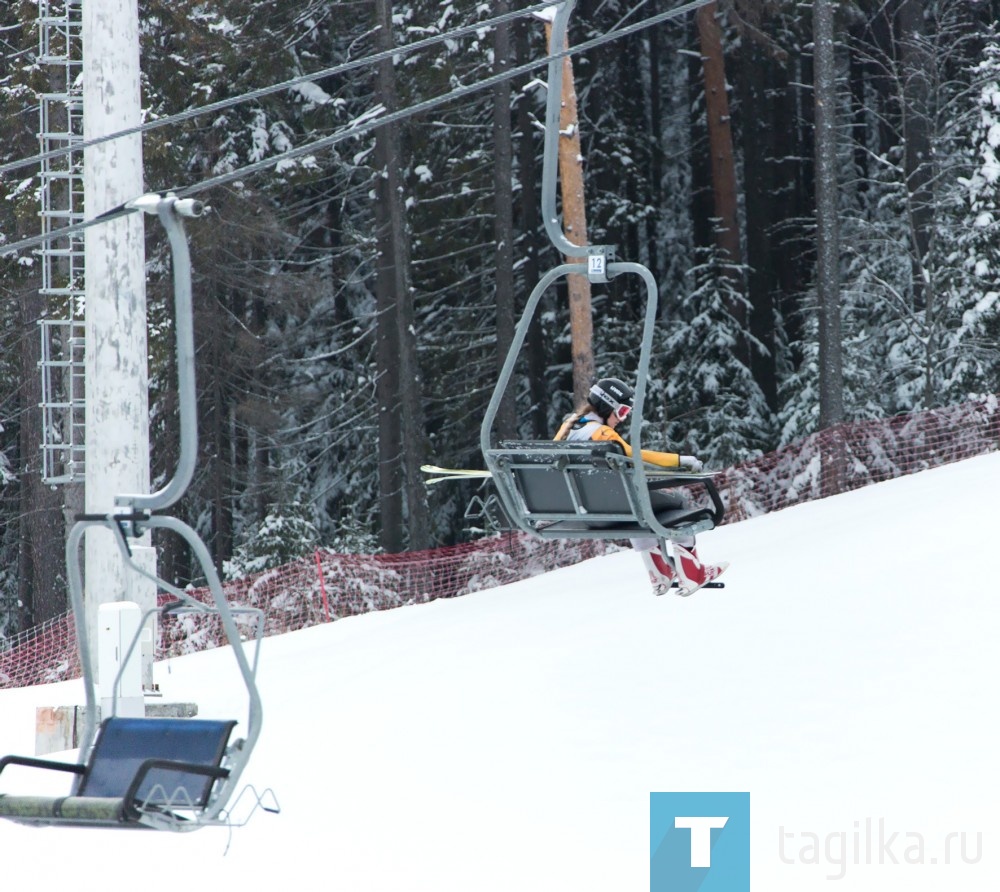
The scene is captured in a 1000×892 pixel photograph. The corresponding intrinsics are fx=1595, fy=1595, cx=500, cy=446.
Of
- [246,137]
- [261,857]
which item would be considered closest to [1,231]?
[246,137]

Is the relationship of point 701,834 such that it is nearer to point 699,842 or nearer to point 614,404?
point 699,842

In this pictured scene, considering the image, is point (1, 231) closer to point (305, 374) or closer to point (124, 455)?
point (305, 374)

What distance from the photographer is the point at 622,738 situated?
34.0ft

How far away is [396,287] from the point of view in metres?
24.7

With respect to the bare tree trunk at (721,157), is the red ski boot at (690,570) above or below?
below

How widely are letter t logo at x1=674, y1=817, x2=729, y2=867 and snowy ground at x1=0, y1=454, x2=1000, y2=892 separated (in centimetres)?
23

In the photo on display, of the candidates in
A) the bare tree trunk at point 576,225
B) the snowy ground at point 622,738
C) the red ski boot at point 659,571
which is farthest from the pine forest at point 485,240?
the red ski boot at point 659,571

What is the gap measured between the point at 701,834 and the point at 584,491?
2.00m

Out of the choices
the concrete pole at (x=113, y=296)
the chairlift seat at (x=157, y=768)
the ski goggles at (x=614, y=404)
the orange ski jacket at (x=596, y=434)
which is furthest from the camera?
the concrete pole at (x=113, y=296)

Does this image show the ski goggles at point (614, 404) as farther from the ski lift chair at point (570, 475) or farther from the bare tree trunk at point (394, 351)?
the bare tree trunk at point (394, 351)

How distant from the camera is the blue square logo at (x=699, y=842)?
852cm

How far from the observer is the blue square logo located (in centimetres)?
852

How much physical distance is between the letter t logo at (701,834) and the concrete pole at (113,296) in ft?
12.3

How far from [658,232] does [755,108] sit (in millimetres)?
3448
